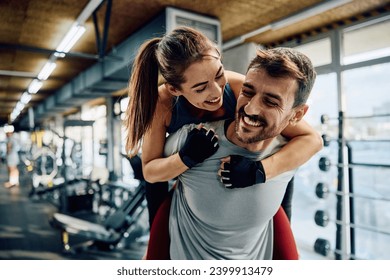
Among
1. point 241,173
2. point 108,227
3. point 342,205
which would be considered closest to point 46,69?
point 108,227

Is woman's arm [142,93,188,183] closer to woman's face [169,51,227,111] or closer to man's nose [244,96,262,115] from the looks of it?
woman's face [169,51,227,111]

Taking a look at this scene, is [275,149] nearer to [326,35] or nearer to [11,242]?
[326,35]

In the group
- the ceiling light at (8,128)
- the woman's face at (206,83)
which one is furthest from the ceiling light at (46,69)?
the woman's face at (206,83)

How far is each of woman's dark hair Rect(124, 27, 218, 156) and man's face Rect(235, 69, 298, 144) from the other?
0.19m

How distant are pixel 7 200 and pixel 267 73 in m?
5.04

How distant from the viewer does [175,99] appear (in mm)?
1023

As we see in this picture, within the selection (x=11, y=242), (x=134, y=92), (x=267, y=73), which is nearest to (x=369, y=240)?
(x=267, y=73)

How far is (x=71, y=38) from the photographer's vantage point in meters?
2.10

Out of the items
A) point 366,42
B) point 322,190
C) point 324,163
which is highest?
point 366,42

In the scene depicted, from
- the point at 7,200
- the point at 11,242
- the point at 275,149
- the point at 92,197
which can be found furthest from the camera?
the point at 7,200

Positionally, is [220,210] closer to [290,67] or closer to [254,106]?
[254,106]

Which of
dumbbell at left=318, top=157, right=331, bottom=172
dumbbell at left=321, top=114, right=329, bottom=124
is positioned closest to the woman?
dumbbell at left=321, top=114, right=329, bottom=124

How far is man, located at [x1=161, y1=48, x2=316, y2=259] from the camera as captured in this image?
848 millimetres

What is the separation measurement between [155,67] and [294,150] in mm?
503
